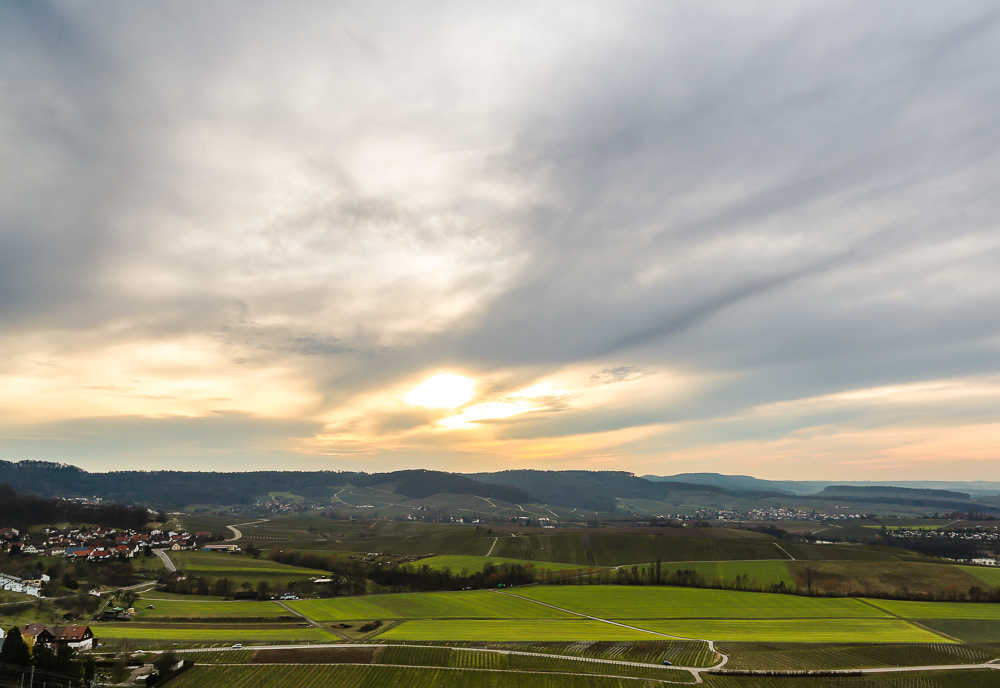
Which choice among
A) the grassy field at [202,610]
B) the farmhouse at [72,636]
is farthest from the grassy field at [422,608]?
the farmhouse at [72,636]

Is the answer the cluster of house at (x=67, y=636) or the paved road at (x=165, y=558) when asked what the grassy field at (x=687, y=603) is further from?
the paved road at (x=165, y=558)

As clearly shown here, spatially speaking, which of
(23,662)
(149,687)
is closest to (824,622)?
(149,687)

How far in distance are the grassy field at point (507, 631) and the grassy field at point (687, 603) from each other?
40.3 feet

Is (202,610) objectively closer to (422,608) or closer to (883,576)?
(422,608)

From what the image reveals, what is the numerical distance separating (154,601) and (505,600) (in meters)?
64.8

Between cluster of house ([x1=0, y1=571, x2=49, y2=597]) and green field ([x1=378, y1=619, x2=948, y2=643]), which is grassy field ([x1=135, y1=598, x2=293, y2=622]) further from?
green field ([x1=378, y1=619, x2=948, y2=643])

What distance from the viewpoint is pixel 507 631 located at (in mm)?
81000

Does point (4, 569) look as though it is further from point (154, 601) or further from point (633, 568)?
point (633, 568)

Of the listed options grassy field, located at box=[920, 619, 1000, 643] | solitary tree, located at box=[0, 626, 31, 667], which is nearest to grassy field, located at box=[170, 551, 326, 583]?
solitary tree, located at box=[0, 626, 31, 667]

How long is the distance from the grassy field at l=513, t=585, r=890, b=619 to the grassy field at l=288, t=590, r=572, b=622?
8.49m

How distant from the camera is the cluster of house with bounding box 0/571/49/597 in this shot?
100.0 metres

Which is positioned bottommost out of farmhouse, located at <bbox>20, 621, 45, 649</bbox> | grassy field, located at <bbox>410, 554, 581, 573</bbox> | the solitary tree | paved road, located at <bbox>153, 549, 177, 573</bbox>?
grassy field, located at <bbox>410, 554, 581, 573</bbox>

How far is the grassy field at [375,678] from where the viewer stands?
5859cm

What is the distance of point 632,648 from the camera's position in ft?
232
